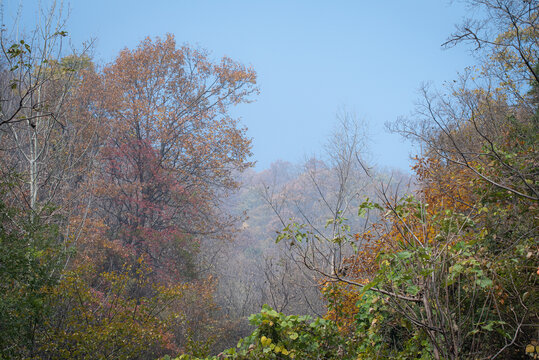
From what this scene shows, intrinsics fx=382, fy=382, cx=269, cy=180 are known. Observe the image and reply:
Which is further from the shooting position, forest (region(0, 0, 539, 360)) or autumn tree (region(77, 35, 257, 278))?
autumn tree (region(77, 35, 257, 278))

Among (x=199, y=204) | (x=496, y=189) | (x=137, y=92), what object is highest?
(x=137, y=92)

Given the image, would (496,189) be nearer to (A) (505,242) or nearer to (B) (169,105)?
(A) (505,242)

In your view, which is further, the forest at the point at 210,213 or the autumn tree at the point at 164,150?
the autumn tree at the point at 164,150

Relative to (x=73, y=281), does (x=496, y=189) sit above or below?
above

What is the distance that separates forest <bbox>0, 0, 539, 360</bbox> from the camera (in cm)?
366

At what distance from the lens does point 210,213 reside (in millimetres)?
15625

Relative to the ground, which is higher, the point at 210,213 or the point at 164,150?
the point at 164,150

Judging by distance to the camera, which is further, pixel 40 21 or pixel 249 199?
pixel 249 199

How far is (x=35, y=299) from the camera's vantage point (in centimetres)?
441

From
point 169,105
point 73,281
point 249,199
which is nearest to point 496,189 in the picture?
point 73,281

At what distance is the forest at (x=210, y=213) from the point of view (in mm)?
3656

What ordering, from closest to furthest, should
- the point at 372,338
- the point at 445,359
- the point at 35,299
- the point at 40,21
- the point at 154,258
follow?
the point at 445,359, the point at 372,338, the point at 35,299, the point at 40,21, the point at 154,258

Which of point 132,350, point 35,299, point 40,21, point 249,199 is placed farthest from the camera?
point 249,199

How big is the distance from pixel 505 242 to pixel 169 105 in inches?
539
